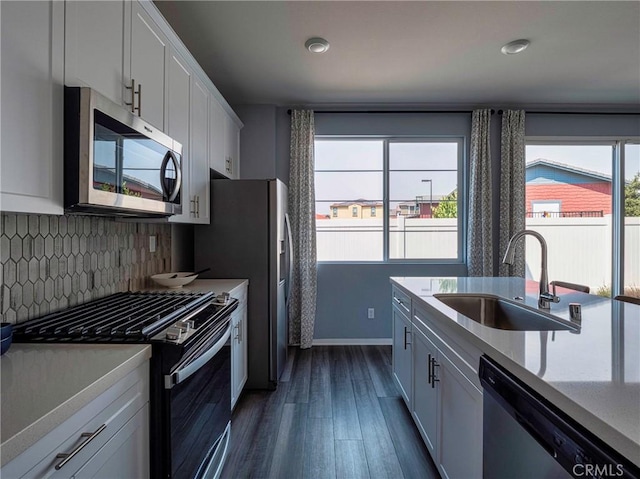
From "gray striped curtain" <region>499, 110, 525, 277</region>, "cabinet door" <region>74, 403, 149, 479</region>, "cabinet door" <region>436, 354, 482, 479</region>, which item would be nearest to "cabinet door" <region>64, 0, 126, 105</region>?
"cabinet door" <region>74, 403, 149, 479</region>

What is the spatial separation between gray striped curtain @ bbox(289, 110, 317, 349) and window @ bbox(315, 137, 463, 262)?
0.25 meters

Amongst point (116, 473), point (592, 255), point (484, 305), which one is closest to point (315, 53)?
point (484, 305)

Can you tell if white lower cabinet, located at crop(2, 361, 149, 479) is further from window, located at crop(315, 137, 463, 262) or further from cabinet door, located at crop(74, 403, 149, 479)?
window, located at crop(315, 137, 463, 262)

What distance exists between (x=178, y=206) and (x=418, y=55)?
224 cm

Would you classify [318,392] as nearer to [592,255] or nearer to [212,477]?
[212,477]

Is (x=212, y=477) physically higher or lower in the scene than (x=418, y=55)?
lower

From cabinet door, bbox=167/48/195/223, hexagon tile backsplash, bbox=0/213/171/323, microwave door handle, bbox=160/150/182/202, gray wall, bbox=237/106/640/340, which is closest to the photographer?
hexagon tile backsplash, bbox=0/213/171/323

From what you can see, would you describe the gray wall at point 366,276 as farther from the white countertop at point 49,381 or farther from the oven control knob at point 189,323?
the white countertop at point 49,381

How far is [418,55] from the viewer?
2713 millimetres

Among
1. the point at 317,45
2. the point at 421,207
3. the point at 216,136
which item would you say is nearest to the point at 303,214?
the point at 216,136

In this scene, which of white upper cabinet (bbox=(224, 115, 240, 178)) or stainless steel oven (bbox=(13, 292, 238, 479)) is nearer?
stainless steel oven (bbox=(13, 292, 238, 479))

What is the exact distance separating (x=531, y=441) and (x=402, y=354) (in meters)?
1.51

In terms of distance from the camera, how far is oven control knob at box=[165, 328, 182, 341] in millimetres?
1187

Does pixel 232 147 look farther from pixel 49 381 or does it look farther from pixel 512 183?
pixel 512 183
